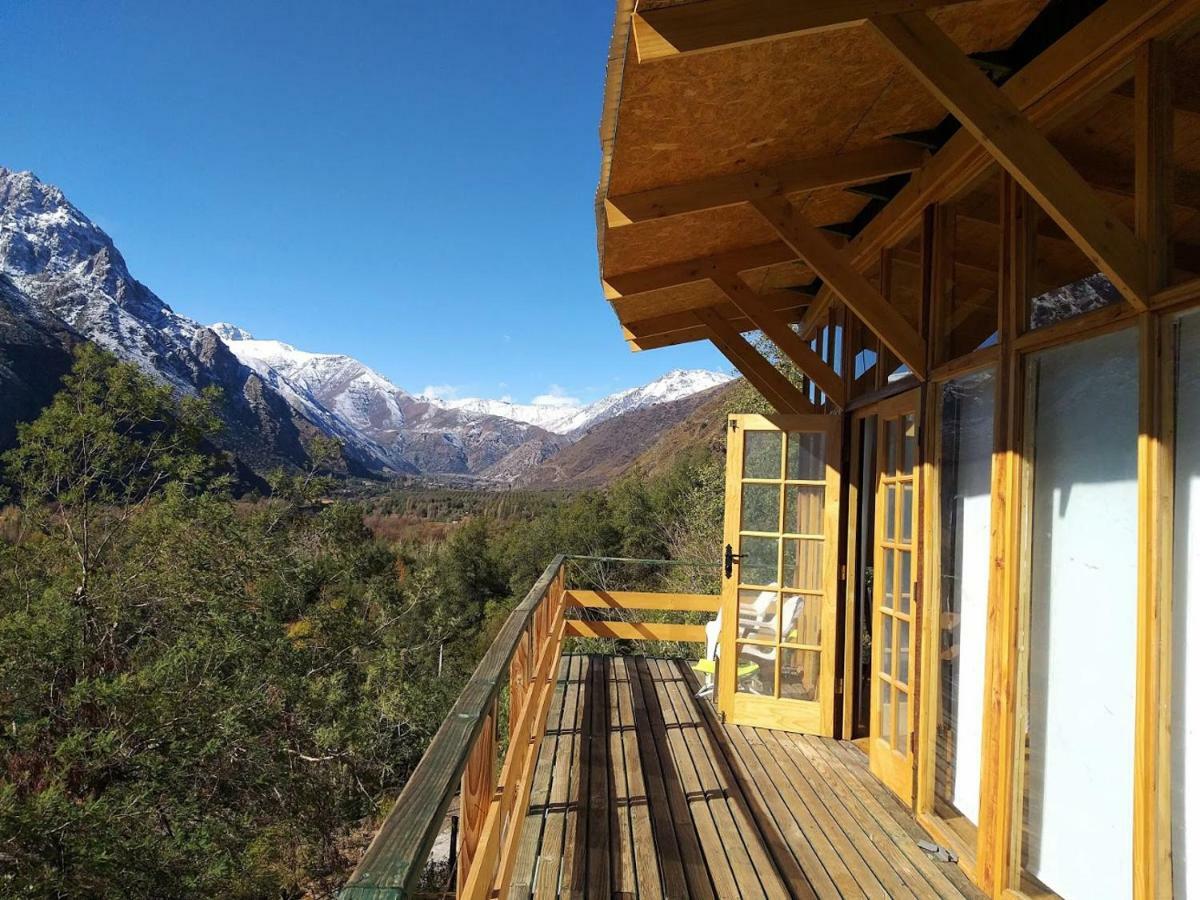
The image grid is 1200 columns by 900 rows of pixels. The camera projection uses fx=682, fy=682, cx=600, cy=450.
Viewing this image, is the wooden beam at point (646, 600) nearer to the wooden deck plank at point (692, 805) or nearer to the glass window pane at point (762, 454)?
the wooden deck plank at point (692, 805)

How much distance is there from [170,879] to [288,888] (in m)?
5.20

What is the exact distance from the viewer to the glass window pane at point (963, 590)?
233cm

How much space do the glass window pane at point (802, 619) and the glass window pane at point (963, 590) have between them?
1.13m

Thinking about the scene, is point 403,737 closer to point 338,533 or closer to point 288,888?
point 288,888

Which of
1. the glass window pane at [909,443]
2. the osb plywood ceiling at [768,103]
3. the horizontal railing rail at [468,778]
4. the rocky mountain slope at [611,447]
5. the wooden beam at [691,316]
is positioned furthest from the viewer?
the rocky mountain slope at [611,447]

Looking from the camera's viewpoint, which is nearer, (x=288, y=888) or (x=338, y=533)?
(x=288, y=888)

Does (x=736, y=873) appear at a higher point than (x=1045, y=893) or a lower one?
lower

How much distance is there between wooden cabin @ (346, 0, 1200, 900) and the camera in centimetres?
153

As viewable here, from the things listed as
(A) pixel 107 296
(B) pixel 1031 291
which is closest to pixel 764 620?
(B) pixel 1031 291

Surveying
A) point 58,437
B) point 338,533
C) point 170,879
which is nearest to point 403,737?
point 338,533

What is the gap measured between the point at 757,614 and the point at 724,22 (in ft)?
9.88

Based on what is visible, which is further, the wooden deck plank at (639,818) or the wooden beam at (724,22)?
the wooden deck plank at (639,818)

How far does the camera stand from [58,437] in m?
10.2

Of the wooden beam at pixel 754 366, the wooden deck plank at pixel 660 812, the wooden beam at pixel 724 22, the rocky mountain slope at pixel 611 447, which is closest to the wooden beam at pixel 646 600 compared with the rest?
the wooden deck plank at pixel 660 812
